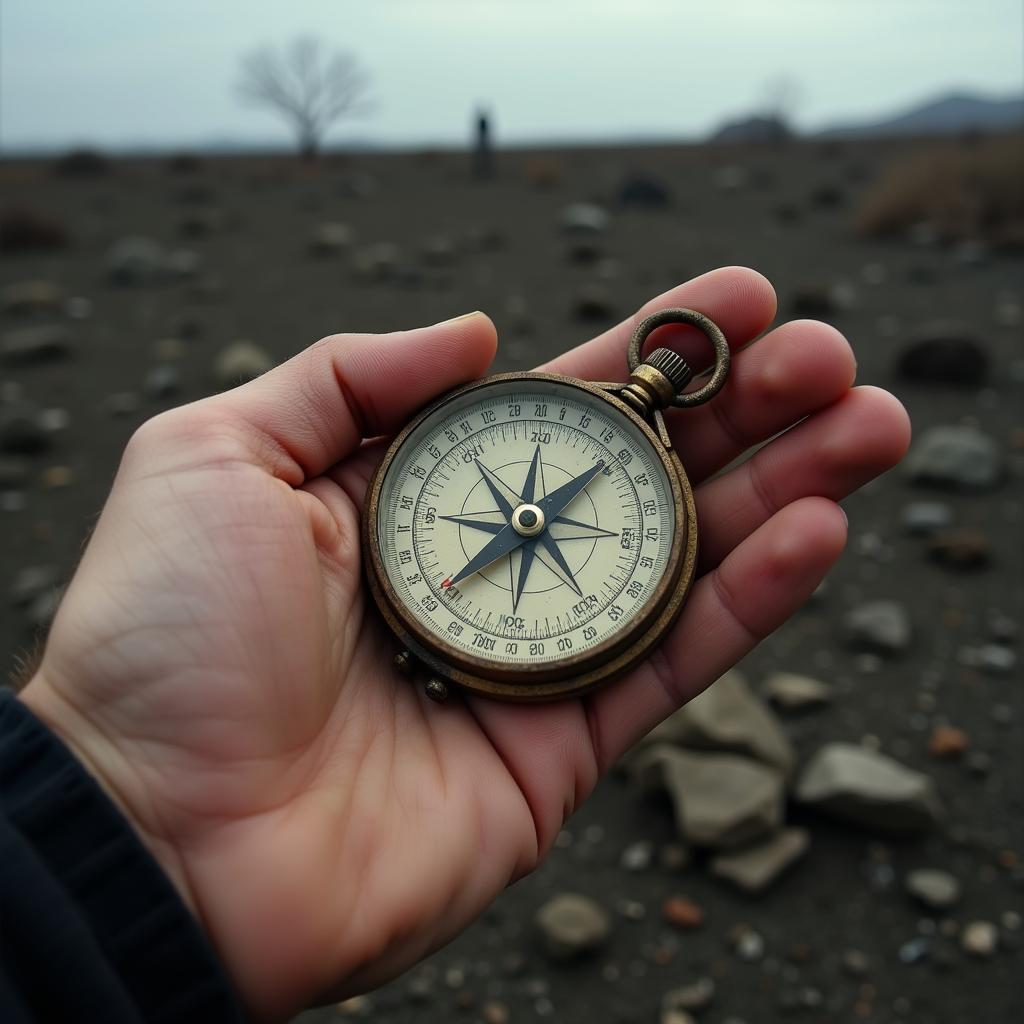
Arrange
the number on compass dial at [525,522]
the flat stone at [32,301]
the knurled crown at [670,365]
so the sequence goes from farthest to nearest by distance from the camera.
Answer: the flat stone at [32,301] → the knurled crown at [670,365] → the number on compass dial at [525,522]

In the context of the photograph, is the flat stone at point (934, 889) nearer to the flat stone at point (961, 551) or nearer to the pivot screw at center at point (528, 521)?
the pivot screw at center at point (528, 521)

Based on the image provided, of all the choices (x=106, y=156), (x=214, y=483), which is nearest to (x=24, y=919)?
(x=214, y=483)

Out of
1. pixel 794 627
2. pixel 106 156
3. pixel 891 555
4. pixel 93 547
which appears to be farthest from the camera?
pixel 106 156

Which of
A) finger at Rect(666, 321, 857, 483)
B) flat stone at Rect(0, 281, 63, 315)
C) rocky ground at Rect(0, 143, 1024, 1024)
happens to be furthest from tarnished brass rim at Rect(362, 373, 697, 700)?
flat stone at Rect(0, 281, 63, 315)

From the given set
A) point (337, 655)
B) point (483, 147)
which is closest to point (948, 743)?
point (337, 655)

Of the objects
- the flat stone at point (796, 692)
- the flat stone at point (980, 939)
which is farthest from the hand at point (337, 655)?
the flat stone at point (796, 692)

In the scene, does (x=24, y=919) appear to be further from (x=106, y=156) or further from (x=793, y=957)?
(x=106, y=156)

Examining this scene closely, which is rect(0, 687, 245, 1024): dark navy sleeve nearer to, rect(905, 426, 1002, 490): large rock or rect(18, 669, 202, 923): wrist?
rect(18, 669, 202, 923): wrist
